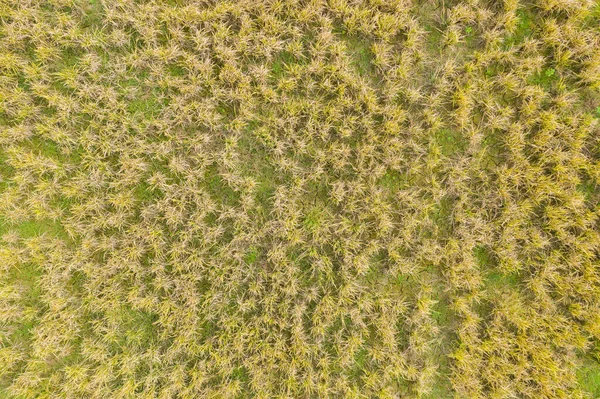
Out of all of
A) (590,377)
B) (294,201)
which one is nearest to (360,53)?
(294,201)

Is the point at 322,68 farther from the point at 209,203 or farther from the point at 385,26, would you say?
the point at 209,203

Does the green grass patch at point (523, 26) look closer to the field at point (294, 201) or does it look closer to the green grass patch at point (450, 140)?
the field at point (294, 201)

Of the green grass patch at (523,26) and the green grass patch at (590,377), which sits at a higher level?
the green grass patch at (523,26)

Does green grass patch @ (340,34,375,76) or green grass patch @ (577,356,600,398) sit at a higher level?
green grass patch @ (340,34,375,76)

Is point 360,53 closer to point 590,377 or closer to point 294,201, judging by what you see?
point 294,201

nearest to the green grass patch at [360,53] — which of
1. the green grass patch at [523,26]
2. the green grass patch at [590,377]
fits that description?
the green grass patch at [523,26]

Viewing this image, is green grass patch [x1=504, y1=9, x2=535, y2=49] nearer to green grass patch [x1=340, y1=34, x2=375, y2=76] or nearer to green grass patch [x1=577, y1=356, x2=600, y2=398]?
green grass patch [x1=340, y1=34, x2=375, y2=76]

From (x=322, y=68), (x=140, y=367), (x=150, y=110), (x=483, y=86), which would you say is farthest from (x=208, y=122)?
(x=483, y=86)

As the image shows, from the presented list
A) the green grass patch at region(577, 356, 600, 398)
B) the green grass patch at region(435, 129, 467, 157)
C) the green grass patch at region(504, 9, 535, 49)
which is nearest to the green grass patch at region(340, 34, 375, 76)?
the green grass patch at region(435, 129, 467, 157)
